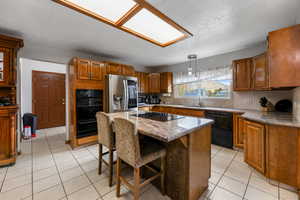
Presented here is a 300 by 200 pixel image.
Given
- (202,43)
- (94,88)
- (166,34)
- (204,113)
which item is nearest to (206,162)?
(204,113)

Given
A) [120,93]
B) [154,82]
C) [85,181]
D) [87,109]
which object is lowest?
[85,181]

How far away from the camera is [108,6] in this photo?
63.1 inches

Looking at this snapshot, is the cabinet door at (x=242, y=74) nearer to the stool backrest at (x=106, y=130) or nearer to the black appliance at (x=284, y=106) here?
the black appliance at (x=284, y=106)

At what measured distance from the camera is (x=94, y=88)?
326 centimetres

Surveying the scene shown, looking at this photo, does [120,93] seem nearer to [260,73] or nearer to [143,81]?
[143,81]

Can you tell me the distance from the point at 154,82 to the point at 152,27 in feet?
9.57

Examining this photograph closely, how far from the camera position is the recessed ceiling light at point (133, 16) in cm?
155

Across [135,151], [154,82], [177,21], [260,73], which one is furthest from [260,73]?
[154,82]

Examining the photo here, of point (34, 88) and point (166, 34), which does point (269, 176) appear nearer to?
point (166, 34)

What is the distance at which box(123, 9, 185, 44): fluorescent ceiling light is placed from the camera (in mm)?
1805

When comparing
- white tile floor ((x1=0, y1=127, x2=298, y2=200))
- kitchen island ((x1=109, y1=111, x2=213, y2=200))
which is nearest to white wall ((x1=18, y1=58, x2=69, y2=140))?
white tile floor ((x1=0, y1=127, x2=298, y2=200))

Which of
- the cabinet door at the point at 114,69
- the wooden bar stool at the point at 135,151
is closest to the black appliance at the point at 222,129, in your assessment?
the wooden bar stool at the point at 135,151

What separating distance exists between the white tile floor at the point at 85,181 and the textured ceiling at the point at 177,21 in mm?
2458

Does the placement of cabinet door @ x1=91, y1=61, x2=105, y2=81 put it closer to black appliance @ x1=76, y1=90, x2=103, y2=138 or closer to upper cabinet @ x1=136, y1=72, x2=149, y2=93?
black appliance @ x1=76, y1=90, x2=103, y2=138
